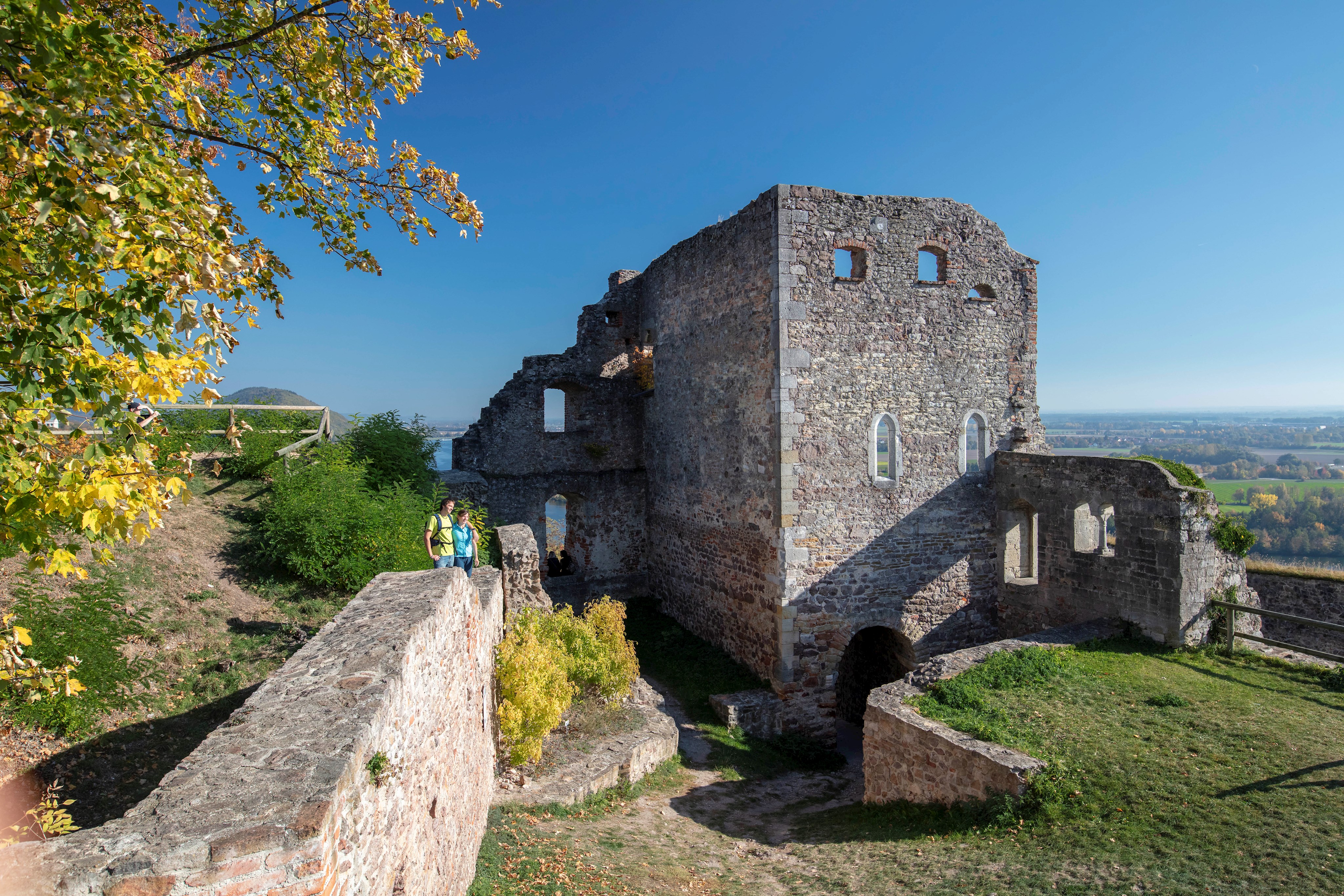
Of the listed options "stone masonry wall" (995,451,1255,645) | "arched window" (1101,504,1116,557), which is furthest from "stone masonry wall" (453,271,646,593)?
"arched window" (1101,504,1116,557)

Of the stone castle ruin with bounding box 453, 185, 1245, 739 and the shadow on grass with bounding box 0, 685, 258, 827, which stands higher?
the stone castle ruin with bounding box 453, 185, 1245, 739

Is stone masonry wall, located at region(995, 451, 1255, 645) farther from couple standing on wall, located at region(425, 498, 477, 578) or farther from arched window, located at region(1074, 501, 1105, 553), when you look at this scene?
couple standing on wall, located at region(425, 498, 477, 578)

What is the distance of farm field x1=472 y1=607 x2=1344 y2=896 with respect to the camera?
→ 6.02 m

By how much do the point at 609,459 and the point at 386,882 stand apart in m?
14.3

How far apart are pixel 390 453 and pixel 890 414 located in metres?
10.4

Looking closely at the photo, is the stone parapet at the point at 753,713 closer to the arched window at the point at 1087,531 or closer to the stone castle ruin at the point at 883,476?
the stone castle ruin at the point at 883,476

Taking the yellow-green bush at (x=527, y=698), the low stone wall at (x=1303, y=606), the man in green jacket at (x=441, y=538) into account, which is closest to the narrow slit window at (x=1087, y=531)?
the low stone wall at (x=1303, y=606)

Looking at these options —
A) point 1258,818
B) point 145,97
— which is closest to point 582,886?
point 1258,818

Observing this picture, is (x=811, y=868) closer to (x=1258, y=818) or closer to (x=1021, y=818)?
(x=1021, y=818)

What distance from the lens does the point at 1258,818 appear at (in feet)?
20.6

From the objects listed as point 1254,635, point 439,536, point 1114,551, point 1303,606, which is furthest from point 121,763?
point 1303,606

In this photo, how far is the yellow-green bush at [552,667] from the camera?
8.27 m

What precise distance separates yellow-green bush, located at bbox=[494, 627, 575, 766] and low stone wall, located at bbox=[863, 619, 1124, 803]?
4209mm

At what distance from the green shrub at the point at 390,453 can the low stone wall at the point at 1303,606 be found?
18.1m
